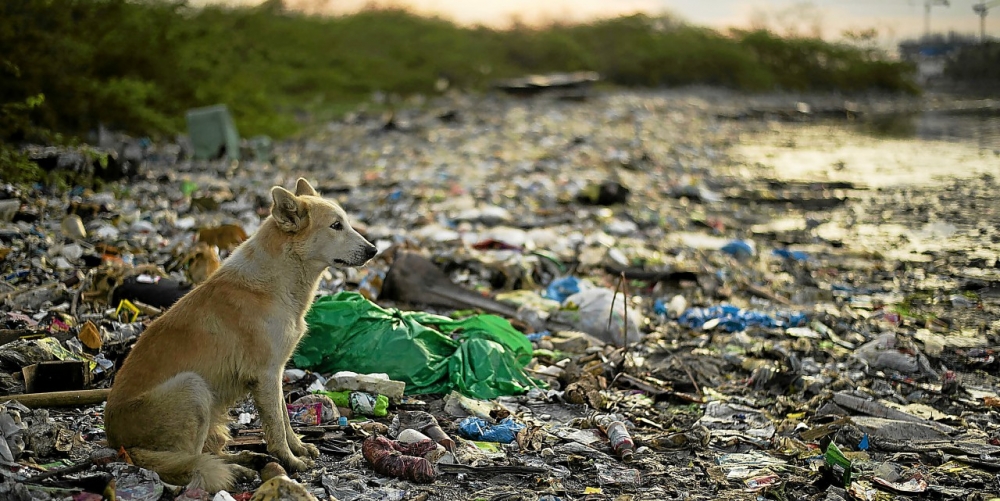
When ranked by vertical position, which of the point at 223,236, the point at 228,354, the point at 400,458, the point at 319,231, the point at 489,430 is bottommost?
the point at 489,430

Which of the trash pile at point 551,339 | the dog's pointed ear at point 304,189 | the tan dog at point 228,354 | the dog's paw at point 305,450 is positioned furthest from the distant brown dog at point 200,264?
the dog's paw at point 305,450

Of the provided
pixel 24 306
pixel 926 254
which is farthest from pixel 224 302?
pixel 926 254

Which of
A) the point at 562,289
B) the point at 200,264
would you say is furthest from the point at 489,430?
Result: the point at 200,264

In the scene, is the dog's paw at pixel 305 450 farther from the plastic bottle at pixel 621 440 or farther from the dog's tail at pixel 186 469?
the plastic bottle at pixel 621 440

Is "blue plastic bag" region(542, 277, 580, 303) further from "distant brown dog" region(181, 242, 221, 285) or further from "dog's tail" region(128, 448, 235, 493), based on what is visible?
"dog's tail" region(128, 448, 235, 493)

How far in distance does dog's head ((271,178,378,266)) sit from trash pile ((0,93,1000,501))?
0.87 m

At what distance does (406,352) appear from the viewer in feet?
15.4

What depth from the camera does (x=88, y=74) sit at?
11070mm

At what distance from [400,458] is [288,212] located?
1.18 metres

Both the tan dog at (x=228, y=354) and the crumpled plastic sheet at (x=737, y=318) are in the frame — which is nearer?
the tan dog at (x=228, y=354)

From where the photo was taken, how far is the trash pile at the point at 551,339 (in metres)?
3.67

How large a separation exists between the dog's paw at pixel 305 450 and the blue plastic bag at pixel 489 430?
2.46 feet

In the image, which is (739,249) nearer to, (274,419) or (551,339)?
(551,339)

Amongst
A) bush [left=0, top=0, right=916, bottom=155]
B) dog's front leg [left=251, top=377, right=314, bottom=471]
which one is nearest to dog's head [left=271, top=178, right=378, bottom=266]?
dog's front leg [left=251, top=377, right=314, bottom=471]
